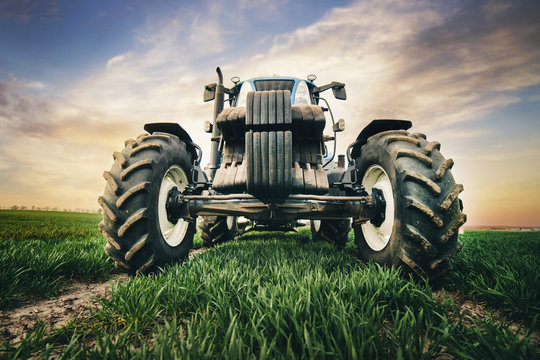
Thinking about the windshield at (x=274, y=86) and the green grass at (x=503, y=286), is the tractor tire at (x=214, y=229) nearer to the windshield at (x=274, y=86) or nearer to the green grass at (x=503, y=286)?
the windshield at (x=274, y=86)

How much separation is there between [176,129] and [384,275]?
243cm

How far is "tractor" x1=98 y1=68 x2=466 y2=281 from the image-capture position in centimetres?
183

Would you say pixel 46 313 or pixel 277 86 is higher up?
pixel 277 86

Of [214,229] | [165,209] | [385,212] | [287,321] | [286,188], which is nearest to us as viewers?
[287,321]

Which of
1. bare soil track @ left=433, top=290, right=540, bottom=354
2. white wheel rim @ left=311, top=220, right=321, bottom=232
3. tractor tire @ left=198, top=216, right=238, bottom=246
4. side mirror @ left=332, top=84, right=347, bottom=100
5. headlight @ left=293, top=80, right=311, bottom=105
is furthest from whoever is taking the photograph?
white wheel rim @ left=311, top=220, right=321, bottom=232

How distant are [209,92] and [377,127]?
261 centimetres

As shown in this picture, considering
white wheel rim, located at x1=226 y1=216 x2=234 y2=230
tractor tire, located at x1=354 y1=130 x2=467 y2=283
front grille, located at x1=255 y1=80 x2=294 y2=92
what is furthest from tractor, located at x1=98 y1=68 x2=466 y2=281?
white wheel rim, located at x1=226 y1=216 x2=234 y2=230

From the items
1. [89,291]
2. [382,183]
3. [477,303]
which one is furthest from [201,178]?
[477,303]

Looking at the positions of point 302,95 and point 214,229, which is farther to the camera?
point 214,229

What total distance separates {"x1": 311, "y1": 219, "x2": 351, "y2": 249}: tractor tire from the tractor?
1.23 meters

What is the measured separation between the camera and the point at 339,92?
12.7ft

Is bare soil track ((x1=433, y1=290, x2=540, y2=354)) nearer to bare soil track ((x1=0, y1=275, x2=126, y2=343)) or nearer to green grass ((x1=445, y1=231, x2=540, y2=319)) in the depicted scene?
green grass ((x1=445, y1=231, x2=540, y2=319))

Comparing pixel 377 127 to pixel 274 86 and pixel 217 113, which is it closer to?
pixel 274 86

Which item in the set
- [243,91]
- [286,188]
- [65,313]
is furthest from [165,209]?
[243,91]
